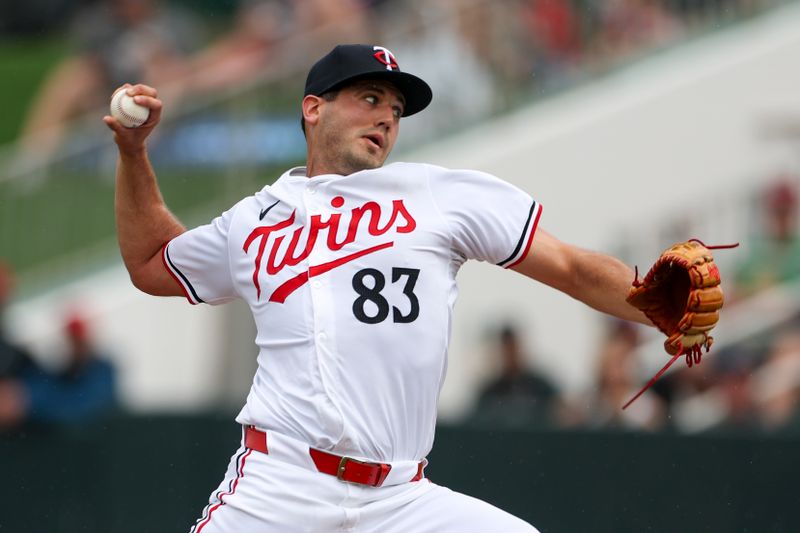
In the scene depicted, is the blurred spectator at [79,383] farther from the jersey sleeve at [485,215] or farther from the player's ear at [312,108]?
the jersey sleeve at [485,215]

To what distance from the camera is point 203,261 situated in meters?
5.39

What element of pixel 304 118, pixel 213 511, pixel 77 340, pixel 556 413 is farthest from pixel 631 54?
pixel 213 511

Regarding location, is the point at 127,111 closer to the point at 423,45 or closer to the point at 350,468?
the point at 350,468

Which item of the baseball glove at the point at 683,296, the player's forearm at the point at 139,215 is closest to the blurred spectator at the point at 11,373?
the player's forearm at the point at 139,215

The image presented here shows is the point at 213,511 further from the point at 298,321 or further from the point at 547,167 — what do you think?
the point at 547,167

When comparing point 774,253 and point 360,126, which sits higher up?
point 774,253

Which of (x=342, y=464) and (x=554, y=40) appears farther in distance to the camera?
(x=554, y=40)

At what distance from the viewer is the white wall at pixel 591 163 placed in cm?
1212

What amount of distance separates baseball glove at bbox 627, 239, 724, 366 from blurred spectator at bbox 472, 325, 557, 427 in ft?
14.9

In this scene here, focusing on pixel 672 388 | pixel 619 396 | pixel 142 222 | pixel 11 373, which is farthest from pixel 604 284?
pixel 11 373

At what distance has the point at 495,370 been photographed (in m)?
10.5

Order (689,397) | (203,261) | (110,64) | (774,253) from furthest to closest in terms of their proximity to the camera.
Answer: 1. (110,64)
2. (774,253)
3. (689,397)
4. (203,261)

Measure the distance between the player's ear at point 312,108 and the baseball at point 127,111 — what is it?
20.9 inches

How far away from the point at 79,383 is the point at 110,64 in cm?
363
